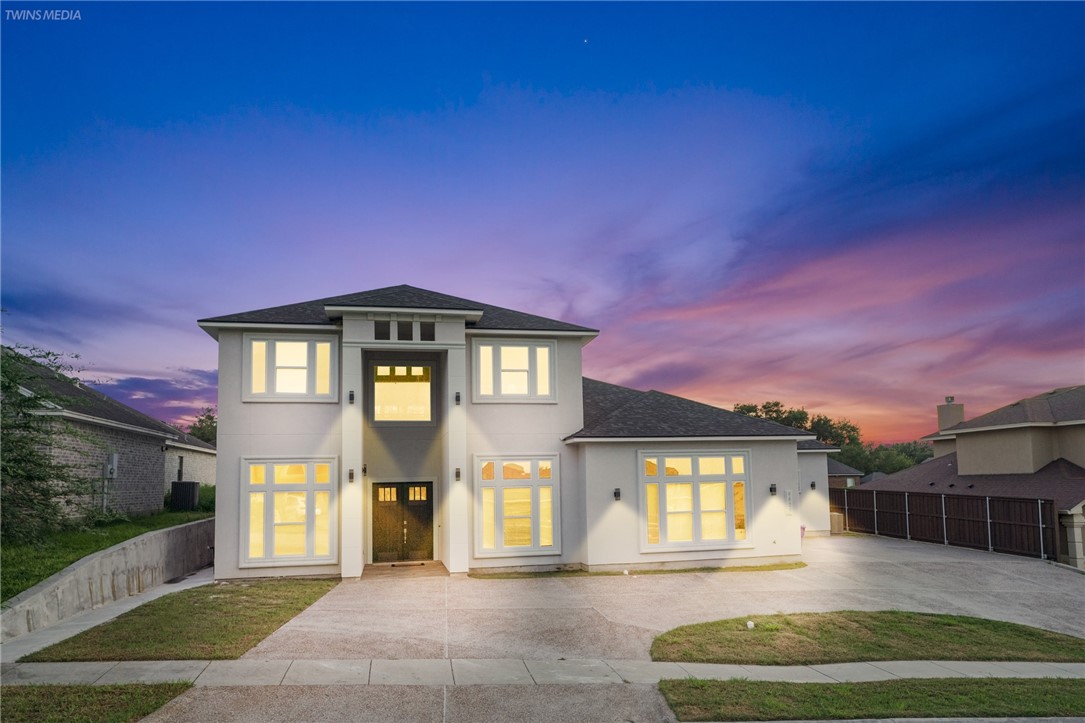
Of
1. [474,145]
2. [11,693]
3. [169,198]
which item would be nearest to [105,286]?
[169,198]

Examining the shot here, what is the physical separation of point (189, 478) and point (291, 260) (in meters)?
11.7

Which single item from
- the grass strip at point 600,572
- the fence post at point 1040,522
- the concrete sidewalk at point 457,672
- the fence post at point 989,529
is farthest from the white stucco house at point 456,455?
the fence post at point 989,529

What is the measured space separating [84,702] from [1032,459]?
28145 millimetres

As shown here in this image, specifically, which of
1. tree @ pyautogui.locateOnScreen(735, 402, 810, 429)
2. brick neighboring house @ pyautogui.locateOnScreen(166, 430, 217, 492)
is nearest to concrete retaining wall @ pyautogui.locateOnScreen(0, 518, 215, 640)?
brick neighboring house @ pyautogui.locateOnScreen(166, 430, 217, 492)

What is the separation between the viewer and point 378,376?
1914cm

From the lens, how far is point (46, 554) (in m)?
13.1

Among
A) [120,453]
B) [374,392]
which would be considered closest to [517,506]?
[374,392]

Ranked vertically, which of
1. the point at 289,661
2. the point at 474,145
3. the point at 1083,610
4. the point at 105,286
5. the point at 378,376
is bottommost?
the point at 1083,610

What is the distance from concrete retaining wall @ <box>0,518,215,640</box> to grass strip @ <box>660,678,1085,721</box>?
10.0m

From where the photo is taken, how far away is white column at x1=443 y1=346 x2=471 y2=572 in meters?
16.8

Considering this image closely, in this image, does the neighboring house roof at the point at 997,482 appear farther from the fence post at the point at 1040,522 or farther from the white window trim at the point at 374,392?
the white window trim at the point at 374,392

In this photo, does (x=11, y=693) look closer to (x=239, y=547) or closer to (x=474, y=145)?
(x=239, y=547)

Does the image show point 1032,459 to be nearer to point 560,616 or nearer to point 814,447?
point 814,447

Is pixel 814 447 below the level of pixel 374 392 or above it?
below
